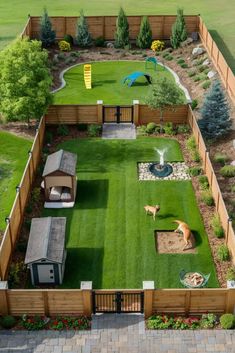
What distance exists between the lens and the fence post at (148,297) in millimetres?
19812

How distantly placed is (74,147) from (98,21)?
65.2ft

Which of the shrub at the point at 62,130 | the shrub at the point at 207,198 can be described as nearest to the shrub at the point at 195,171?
the shrub at the point at 207,198

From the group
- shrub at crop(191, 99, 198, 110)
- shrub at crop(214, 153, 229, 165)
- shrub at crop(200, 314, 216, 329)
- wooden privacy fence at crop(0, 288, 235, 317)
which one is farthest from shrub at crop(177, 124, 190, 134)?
shrub at crop(200, 314, 216, 329)

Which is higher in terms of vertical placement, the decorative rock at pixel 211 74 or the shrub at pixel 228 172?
the decorative rock at pixel 211 74

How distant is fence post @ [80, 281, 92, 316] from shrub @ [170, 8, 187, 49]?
31375 millimetres

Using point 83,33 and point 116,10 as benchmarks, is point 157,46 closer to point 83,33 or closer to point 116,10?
point 83,33

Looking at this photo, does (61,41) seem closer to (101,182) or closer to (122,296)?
(101,182)

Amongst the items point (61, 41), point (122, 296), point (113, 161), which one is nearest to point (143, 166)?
point (113, 161)

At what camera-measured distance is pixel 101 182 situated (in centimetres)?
2936

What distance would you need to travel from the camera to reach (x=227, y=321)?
19.9 metres

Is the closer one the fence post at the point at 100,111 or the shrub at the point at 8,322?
the shrub at the point at 8,322

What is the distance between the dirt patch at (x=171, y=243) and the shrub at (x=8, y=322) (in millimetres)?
7247

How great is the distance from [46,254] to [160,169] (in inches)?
430

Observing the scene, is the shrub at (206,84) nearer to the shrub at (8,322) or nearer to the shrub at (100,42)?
the shrub at (100,42)
